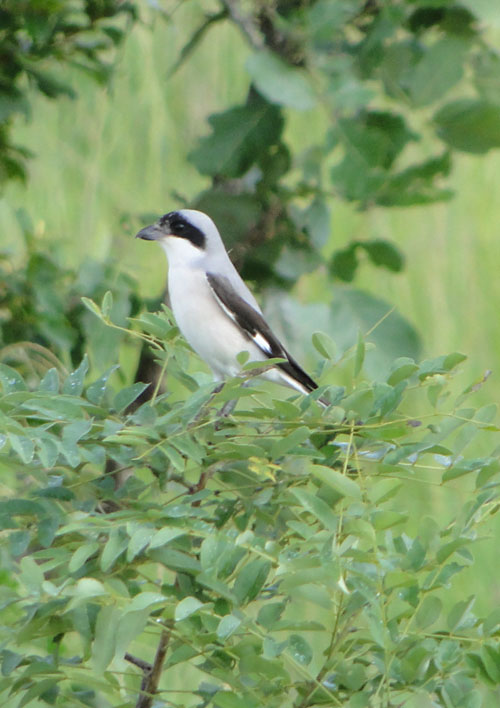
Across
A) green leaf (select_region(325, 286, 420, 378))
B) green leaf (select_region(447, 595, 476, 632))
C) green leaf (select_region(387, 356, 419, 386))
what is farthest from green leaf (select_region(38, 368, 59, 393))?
green leaf (select_region(325, 286, 420, 378))

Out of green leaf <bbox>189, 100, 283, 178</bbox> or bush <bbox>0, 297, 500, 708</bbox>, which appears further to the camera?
green leaf <bbox>189, 100, 283, 178</bbox>

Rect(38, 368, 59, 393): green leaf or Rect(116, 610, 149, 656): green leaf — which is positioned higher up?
Rect(38, 368, 59, 393): green leaf

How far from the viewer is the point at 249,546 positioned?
90 centimetres

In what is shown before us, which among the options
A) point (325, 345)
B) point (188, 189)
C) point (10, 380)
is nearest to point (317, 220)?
point (325, 345)

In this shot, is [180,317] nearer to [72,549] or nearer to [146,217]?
[146,217]

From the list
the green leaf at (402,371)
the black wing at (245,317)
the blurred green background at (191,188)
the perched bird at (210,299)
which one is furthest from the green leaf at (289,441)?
the blurred green background at (191,188)

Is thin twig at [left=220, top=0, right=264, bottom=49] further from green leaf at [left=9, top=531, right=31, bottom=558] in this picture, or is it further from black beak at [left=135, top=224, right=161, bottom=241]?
green leaf at [left=9, top=531, right=31, bottom=558]

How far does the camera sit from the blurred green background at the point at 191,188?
10.8 ft

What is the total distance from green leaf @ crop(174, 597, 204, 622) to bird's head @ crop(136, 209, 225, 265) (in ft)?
3.71

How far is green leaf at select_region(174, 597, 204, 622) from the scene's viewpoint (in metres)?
0.87

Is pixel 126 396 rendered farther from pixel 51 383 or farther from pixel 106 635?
pixel 106 635

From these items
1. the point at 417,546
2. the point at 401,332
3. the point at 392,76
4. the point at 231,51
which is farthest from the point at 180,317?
the point at 231,51

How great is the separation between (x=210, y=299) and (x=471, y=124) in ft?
1.82

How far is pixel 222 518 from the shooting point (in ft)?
3.46
